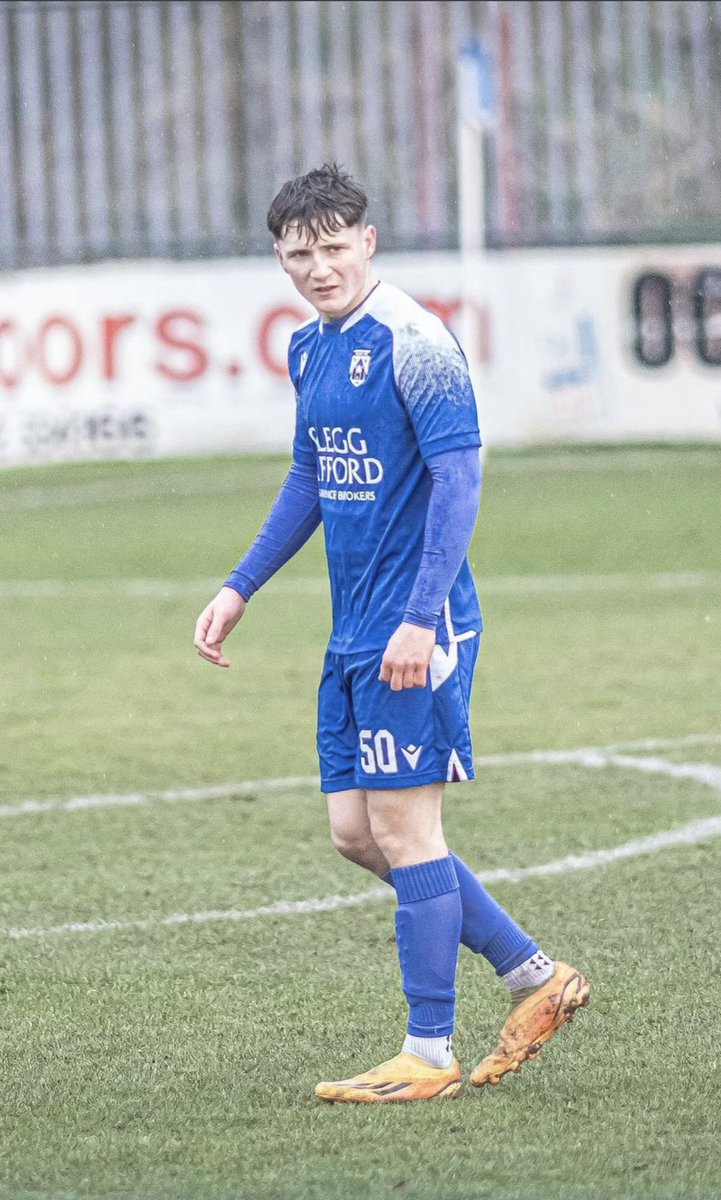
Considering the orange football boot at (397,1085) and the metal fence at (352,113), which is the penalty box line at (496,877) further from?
the metal fence at (352,113)

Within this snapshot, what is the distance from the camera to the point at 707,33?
26.4 m

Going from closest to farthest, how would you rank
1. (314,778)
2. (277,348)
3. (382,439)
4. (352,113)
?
1. (382,439)
2. (314,778)
3. (277,348)
4. (352,113)

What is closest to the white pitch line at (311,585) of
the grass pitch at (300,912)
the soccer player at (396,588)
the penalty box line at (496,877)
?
the grass pitch at (300,912)

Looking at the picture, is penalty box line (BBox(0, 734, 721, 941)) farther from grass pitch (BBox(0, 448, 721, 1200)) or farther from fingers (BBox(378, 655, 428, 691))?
fingers (BBox(378, 655, 428, 691))

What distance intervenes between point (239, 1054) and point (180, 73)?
23074 mm

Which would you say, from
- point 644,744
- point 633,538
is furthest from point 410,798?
point 633,538

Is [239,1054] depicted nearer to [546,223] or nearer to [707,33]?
[546,223]

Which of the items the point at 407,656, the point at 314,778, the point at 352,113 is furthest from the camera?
the point at 352,113

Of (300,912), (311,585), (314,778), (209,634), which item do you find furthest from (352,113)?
(209,634)

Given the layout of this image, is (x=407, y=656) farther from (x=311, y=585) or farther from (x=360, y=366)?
(x=311, y=585)

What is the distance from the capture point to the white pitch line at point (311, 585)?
11.8m

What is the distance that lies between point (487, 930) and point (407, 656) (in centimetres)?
69

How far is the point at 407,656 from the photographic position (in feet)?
12.8

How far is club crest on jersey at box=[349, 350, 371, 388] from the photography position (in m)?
4.01
